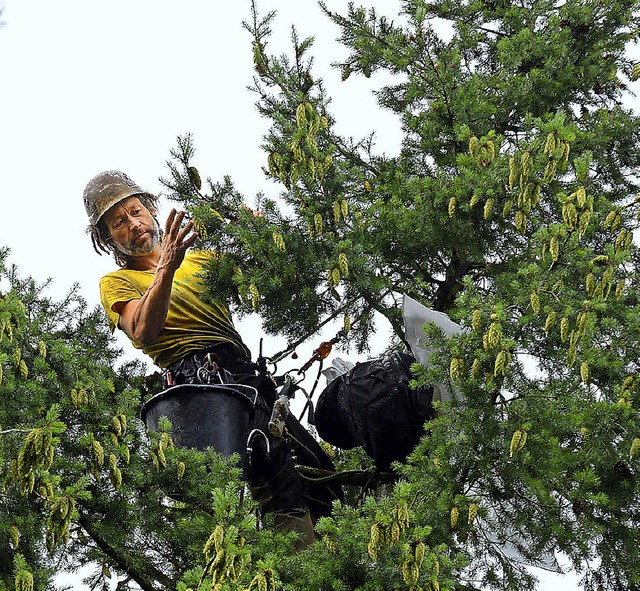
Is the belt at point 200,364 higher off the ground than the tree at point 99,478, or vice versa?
the belt at point 200,364

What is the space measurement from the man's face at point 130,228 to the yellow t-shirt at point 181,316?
0.25m

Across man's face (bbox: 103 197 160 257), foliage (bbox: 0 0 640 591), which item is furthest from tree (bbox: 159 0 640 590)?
man's face (bbox: 103 197 160 257)

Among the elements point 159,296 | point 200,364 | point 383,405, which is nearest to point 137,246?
point 159,296

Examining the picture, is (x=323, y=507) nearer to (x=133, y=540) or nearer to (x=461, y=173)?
(x=133, y=540)

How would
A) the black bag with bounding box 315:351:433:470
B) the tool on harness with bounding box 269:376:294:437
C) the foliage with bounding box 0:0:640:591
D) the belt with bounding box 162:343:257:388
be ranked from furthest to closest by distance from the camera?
the belt with bounding box 162:343:257:388 → the tool on harness with bounding box 269:376:294:437 → the black bag with bounding box 315:351:433:470 → the foliage with bounding box 0:0:640:591

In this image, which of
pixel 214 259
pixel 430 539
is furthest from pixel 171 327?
pixel 430 539

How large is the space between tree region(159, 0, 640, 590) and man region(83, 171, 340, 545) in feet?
1.40

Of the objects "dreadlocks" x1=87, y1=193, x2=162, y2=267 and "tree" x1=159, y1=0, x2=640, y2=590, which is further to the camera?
"dreadlocks" x1=87, y1=193, x2=162, y2=267

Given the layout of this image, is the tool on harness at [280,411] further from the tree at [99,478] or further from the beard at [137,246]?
the beard at [137,246]

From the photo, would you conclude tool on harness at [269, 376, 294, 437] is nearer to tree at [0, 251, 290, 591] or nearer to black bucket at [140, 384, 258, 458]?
black bucket at [140, 384, 258, 458]

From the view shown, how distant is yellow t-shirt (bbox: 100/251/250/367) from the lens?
9969mm

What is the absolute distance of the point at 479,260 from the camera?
9.81m

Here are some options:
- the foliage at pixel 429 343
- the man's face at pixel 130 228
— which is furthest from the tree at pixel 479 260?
the man's face at pixel 130 228

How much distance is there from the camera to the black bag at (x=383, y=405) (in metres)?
9.02
